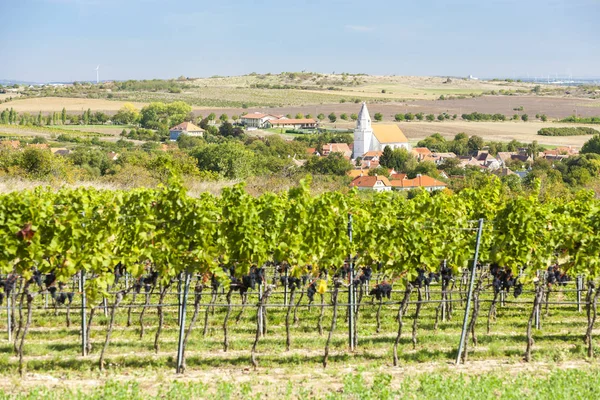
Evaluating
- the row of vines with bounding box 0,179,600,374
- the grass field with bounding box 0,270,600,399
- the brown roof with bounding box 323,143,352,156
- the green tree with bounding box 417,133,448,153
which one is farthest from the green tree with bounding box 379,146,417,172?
Answer: the row of vines with bounding box 0,179,600,374

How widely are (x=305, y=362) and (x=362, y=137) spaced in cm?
10731

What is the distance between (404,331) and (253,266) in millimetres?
3686

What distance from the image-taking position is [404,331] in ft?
52.4

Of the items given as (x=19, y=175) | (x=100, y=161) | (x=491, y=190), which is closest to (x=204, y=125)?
(x=100, y=161)

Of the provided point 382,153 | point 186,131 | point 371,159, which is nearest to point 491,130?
point 382,153

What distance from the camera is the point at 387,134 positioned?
125 meters

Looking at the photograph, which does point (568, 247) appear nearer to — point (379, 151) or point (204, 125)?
point (379, 151)

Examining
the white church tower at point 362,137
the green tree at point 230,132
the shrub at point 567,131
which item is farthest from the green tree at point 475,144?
the green tree at point 230,132

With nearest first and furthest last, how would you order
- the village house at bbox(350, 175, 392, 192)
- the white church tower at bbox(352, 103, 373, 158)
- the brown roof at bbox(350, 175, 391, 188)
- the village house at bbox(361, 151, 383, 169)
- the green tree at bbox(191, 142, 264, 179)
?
the green tree at bbox(191, 142, 264, 179) < the village house at bbox(350, 175, 392, 192) < the brown roof at bbox(350, 175, 391, 188) < the village house at bbox(361, 151, 383, 169) < the white church tower at bbox(352, 103, 373, 158)

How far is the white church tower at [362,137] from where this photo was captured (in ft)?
391

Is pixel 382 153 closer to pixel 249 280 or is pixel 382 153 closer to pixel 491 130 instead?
pixel 491 130

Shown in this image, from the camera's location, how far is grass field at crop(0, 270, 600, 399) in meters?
10.7

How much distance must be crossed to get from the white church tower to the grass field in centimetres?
10175

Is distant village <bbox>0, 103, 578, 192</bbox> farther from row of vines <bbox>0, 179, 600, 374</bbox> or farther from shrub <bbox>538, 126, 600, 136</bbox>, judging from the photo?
row of vines <bbox>0, 179, 600, 374</bbox>
